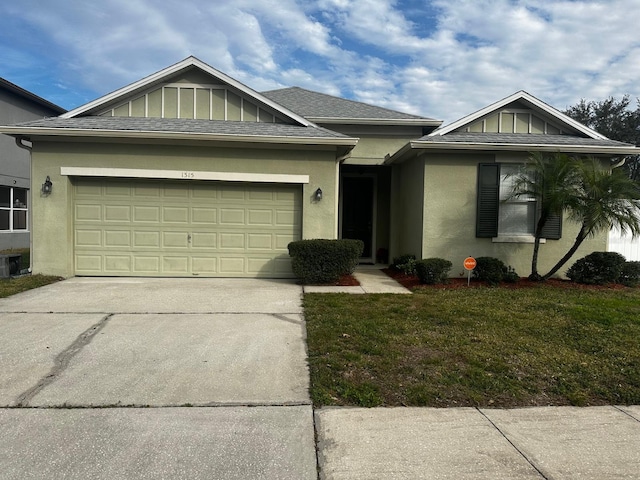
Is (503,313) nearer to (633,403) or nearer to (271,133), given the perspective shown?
(633,403)

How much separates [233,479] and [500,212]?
9676 millimetres

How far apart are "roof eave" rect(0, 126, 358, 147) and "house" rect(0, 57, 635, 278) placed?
1.1 inches

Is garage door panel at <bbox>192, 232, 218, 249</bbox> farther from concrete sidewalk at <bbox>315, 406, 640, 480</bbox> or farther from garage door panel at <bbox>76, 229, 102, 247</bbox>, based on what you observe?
concrete sidewalk at <bbox>315, 406, 640, 480</bbox>

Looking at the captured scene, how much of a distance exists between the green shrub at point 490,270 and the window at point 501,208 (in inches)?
37.7

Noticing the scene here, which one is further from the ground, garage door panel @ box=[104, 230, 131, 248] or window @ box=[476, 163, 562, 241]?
window @ box=[476, 163, 562, 241]

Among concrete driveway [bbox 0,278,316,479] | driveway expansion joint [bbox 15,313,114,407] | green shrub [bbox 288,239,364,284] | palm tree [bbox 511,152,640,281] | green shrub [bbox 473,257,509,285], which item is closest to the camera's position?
concrete driveway [bbox 0,278,316,479]

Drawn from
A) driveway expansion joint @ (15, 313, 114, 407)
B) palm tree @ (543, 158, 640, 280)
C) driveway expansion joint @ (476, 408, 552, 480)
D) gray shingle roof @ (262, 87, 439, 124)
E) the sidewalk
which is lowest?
driveway expansion joint @ (476, 408, 552, 480)

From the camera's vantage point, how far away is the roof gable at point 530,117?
11.3 metres

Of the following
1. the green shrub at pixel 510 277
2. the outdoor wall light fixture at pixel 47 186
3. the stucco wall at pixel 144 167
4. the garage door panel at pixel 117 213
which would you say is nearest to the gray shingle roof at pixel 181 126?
the stucco wall at pixel 144 167

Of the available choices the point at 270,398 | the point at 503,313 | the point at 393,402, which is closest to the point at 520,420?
the point at 393,402

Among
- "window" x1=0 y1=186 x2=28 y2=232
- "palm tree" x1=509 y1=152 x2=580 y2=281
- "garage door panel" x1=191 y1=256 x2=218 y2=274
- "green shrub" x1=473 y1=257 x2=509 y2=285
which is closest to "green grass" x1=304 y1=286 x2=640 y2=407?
"green shrub" x1=473 y1=257 x2=509 y2=285

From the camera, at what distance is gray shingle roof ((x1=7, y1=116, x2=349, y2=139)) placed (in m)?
9.90

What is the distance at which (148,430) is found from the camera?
11.4ft

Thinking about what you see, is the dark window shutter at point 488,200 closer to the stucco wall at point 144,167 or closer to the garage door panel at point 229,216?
the stucco wall at point 144,167
